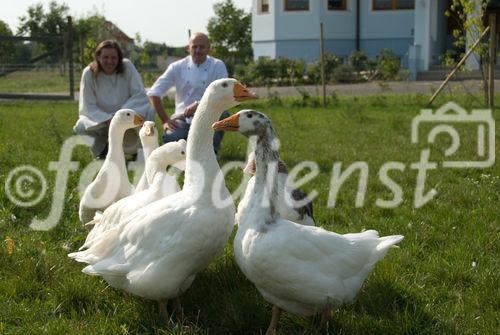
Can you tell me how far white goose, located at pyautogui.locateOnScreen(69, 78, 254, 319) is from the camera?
3.72 metres

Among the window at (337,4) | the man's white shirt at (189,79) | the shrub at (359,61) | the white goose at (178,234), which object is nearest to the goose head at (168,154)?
the white goose at (178,234)

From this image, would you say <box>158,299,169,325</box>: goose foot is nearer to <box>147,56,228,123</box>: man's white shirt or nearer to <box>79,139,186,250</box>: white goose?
<box>79,139,186,250</box>: white goose

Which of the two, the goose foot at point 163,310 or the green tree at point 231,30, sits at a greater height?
the green tree at point 231,30

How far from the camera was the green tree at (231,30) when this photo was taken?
37.6m

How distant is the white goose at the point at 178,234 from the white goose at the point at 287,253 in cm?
22

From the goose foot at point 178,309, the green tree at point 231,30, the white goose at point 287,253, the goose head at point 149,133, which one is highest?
the green tree at point 231,30

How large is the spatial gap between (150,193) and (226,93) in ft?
3.34

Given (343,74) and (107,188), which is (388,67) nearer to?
(343,74)

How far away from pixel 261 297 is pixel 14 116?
38.1ft

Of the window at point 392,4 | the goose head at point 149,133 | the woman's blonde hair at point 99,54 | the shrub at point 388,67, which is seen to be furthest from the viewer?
the window at point 392,4

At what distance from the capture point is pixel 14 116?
559 inches

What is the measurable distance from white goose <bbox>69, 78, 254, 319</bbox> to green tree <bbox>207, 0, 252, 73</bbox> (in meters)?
33.0

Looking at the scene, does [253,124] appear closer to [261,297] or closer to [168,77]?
[261,297]

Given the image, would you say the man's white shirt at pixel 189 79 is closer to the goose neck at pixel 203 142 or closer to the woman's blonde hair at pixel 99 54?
the woman's blonde hair at pixel 99 54
